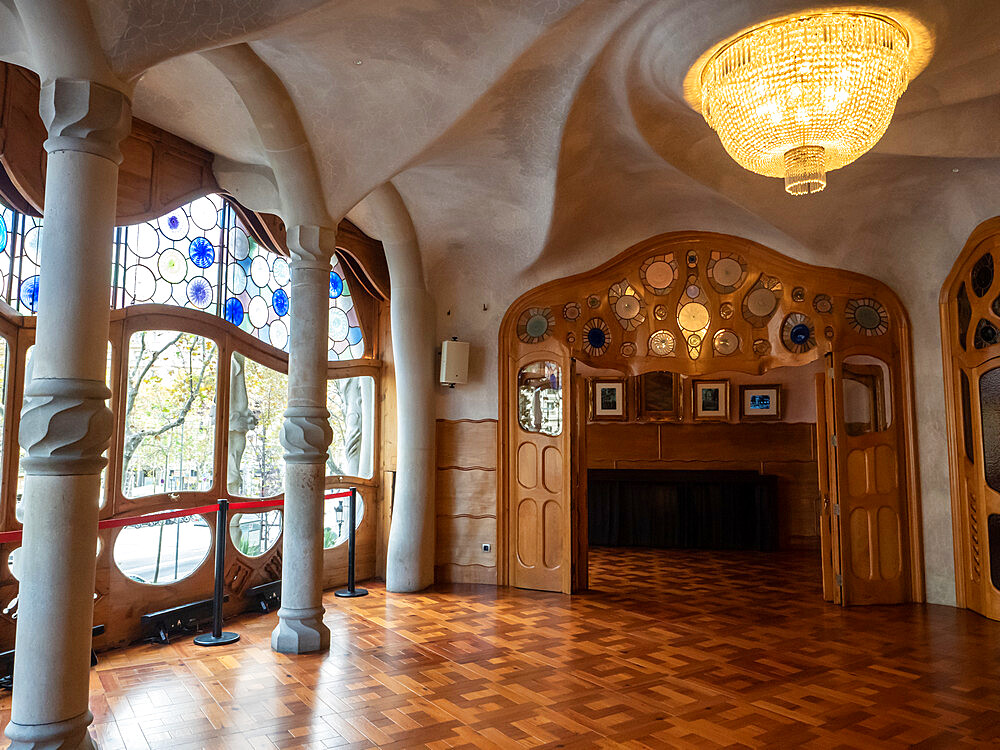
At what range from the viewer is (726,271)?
307 inches

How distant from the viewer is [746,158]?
4617mm

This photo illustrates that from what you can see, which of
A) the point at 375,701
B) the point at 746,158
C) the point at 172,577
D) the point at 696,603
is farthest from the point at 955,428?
the point at 172,577

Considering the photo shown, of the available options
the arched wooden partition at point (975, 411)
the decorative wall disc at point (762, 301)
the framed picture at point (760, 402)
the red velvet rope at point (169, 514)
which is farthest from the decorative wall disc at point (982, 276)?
the red velvet rope at point (169, 514)

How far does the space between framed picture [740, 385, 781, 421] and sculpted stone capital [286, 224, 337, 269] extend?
7.60 metres

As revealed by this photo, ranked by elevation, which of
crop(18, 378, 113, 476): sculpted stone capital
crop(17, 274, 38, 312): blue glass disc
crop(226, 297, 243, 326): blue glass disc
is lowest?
crop(18, 378, 113, 476): sculpted stone capital

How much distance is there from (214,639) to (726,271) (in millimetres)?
5682

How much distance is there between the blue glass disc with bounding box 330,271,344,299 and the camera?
26.6 ft

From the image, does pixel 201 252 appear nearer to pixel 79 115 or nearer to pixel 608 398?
pixel 79 115

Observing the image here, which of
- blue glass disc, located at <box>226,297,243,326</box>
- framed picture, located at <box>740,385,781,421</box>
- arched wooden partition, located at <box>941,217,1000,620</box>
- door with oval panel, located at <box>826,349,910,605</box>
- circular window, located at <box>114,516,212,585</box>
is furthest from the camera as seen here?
framed picture, located at <box>740,385,781,421</box>

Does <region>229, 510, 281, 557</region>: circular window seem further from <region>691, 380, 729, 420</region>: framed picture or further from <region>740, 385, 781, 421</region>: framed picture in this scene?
<region>740, 385, 781, 421</region>: framed picture

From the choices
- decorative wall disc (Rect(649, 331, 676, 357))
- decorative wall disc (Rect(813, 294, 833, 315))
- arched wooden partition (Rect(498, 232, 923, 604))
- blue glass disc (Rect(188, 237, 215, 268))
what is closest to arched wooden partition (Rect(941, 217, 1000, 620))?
arched wooden partition (Rect(498, 232, 923, 604))

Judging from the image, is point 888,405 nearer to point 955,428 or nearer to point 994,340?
point 955,428

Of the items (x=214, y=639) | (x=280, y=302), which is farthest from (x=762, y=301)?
(x=214, y=639)

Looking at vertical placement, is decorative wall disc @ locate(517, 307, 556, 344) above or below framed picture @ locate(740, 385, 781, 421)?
above
